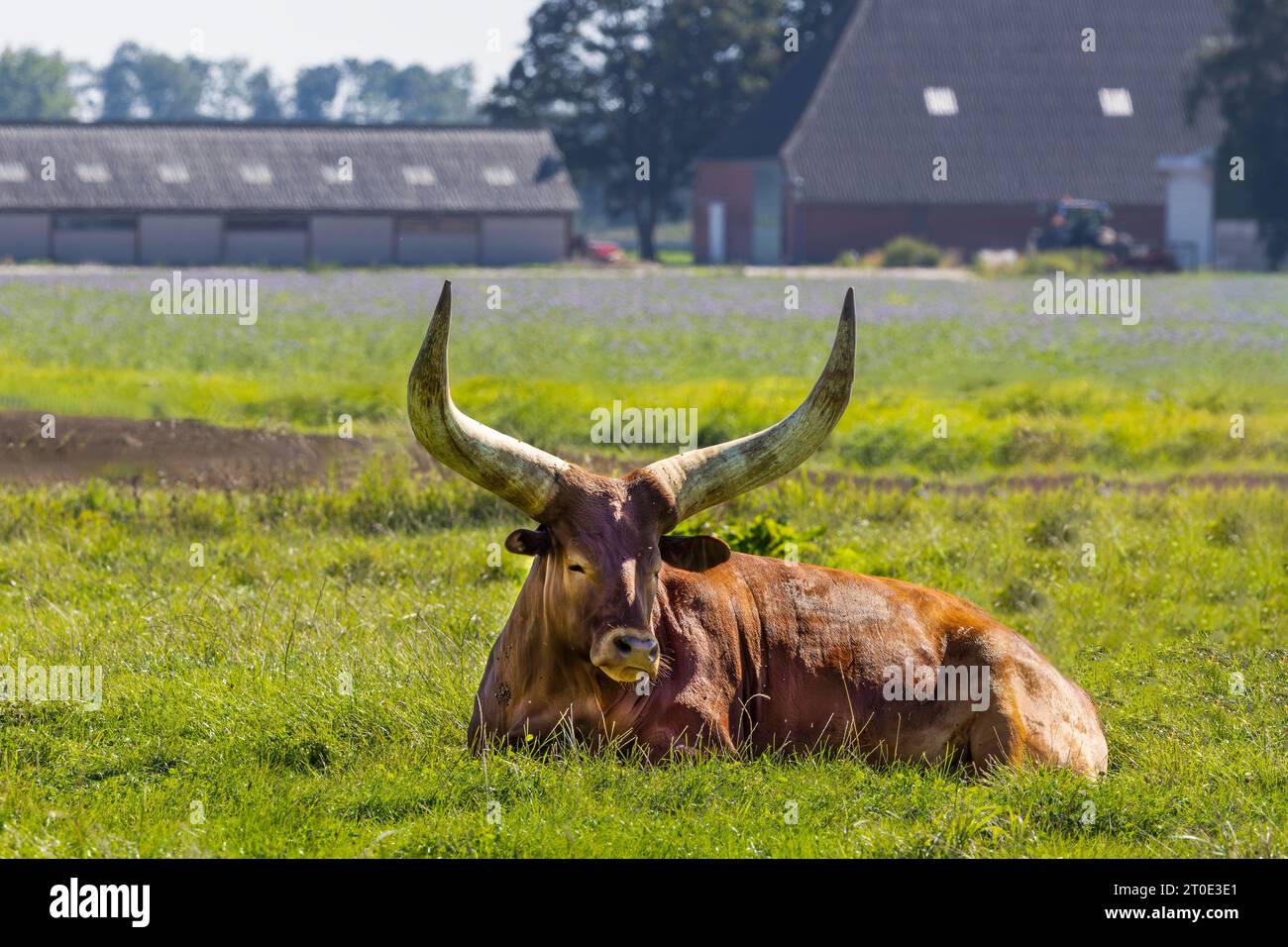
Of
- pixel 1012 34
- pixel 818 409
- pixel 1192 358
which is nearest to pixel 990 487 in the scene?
pixel 818 409

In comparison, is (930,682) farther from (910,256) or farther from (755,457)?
(910,256)

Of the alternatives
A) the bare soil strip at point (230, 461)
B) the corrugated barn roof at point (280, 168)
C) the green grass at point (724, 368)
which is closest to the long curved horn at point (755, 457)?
the bare soil strip at point (230, 461)

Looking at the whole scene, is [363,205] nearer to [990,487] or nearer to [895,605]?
[990,487]

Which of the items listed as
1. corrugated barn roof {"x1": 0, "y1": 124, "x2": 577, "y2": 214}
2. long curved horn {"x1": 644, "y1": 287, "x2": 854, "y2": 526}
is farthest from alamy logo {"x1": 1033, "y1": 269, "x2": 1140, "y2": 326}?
long curved horn {"x1": 644, "y1": 287, "x2": 854, "y2": 526}

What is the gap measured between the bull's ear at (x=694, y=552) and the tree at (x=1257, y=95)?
53165mm

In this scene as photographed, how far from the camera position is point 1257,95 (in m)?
55.8

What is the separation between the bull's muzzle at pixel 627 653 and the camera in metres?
6.17

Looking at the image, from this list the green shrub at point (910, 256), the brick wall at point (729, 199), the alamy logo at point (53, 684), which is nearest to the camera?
the alamy logo at point (53, 684)

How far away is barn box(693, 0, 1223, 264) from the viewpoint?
6219cm

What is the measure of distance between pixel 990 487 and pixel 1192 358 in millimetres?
11050

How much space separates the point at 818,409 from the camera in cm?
674

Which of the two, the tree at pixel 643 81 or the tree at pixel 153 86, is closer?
the tree at pixel 643 81
